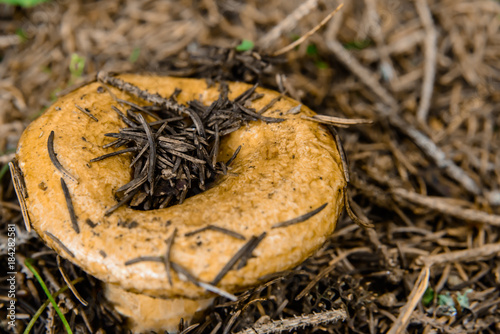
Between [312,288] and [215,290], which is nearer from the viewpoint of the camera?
[215,290]

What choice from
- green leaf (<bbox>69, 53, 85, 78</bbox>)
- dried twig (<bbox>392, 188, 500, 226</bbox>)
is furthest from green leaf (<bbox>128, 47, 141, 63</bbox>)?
dried twig (<bbox>392, 188, 500, 226</bbox>)

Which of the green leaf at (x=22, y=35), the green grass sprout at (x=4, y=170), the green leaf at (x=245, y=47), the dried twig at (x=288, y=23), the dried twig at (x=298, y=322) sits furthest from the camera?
the green leaf at (x=22, y=35)

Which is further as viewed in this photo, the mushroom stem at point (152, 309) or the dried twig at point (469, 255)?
the dried twig at point (469, 255)

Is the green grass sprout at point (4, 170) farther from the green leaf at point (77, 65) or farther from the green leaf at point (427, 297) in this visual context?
the green leaf at point (427, 297)

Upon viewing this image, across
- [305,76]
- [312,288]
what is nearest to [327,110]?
[305,76]

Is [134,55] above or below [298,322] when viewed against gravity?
above

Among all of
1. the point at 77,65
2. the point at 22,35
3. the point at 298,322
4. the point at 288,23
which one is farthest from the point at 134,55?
the point at 298,322

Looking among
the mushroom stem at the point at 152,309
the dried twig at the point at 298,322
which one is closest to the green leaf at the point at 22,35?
the mushroom stem at the point at 152,309

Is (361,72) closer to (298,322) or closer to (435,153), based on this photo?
(435,153)

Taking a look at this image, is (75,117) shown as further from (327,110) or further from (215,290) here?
(327,110)
